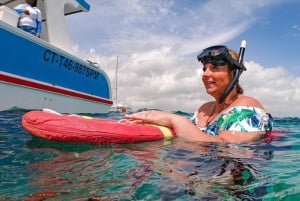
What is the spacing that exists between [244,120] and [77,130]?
58.7 inches

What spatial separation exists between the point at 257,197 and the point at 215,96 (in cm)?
193

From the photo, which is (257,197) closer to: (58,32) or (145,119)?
→ (145,119)

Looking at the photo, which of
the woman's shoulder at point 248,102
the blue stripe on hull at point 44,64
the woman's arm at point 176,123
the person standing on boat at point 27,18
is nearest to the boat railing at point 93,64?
the blue stripe on hull at point 44,64

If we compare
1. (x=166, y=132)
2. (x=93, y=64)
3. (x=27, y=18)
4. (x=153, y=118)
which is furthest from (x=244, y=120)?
(x=93, y=64)

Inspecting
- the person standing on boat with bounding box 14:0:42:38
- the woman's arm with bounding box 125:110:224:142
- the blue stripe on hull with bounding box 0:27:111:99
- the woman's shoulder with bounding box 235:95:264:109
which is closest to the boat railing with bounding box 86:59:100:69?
the blue stripe on hull with bounding box 0:27:111:99

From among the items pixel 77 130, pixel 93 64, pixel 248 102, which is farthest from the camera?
pixel 93 64

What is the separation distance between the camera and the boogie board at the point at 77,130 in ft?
9.85

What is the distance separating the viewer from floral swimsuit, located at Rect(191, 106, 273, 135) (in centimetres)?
308

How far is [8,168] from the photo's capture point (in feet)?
7.48

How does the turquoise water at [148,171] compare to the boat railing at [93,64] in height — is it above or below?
below

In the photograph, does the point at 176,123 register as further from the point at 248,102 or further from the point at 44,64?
the point at 44,64

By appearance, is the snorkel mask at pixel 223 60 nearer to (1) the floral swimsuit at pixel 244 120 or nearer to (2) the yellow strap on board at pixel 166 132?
(1) the floral swimsuit at pixel 244 120

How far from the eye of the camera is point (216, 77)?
348 cm

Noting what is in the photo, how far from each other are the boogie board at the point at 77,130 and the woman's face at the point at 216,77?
0.85 metres
